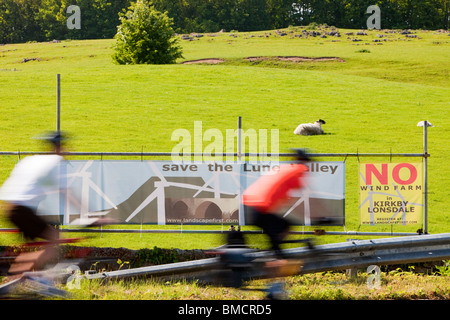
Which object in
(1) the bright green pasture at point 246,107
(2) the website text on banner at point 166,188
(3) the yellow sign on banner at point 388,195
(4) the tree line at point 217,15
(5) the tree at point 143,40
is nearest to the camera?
(3) the yellow sign on banner at point 388,195

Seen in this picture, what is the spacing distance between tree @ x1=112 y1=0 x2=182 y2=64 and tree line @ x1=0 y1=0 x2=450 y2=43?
53.1 m

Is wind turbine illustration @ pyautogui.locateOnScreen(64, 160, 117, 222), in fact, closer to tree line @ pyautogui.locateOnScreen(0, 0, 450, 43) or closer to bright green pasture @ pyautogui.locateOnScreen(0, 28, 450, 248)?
bright green pasture @ pyautogui.locateOnScreen(0, 28, 450, 248)

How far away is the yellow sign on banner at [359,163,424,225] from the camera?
35.4 feet

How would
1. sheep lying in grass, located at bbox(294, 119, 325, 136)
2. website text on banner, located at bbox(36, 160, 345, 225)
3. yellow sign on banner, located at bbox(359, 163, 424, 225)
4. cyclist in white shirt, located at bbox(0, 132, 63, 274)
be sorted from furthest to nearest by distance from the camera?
sheep lying in grass, located at bbox(294, 119, 325, 136) < website text on banner, located at bbox(36, 160, 345, 225) < yellow sign on banner, located at bbox(359, 163, 424, 225) < cyclist in white shirt, located at bbox(0, 132, 63, 274)

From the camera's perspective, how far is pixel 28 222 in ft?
22.6

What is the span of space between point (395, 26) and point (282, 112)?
87923 mm

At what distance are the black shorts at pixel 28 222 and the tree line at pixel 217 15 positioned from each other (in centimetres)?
10279

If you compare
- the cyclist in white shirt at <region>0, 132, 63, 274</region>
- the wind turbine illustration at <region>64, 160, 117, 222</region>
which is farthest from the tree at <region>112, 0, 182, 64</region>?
the cyclist in white shirt at <region>0, 132, 63, 274</region>

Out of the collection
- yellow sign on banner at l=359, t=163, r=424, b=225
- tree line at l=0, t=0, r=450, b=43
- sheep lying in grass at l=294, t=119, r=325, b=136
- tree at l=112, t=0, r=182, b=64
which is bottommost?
yellow sign on banner at l=359, t=163, r=424, b=225

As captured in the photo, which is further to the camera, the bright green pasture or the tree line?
the tree line

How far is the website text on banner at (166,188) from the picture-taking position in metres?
11.1

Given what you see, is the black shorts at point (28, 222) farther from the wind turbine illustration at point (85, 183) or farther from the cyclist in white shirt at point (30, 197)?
the wind turbine illustration at point (85, 183)

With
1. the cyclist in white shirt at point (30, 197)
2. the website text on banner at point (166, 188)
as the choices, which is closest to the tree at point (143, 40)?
the website text on banner at point (166, 188)

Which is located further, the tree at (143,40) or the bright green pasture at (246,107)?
the tree at (143,40)
